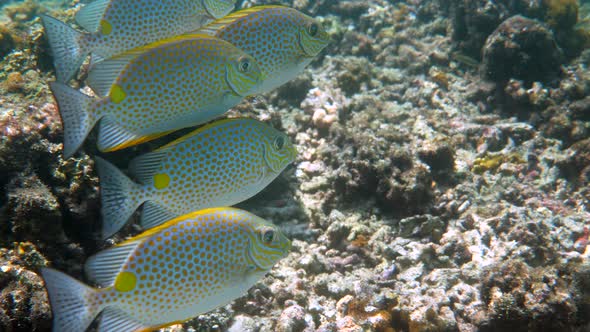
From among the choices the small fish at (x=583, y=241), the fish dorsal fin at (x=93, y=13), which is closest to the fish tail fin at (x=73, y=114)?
the fish dorsal fin at (x=93, y=13)

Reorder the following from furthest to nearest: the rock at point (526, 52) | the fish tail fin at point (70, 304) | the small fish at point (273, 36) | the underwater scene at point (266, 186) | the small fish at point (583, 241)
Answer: the rock at point (526, 52) → the small fish at point (583, 241) → the small fish at point (273, 36) → the underwater scene at point (266, 186) → the fish tail fin at point (70, 304)

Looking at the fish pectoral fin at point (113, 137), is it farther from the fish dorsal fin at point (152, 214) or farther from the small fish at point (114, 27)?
the small fish at point (114, 27)

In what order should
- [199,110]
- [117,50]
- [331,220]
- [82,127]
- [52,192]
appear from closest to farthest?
[82,127] → [199,110] → [117,50] → [52,192] → [331,220]

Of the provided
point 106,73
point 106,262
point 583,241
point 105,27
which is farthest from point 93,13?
point 583,241

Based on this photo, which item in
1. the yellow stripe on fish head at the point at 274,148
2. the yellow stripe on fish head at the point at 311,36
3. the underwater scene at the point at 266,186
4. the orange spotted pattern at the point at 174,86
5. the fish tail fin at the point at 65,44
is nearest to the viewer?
the underwater scene at the point at 266,186

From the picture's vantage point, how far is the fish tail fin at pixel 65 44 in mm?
2729

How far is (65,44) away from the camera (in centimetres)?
274

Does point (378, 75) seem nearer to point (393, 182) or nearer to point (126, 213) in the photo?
point (393, 182)

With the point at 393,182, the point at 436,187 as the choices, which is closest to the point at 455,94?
the point at 436,187

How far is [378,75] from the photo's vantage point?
7.70 m

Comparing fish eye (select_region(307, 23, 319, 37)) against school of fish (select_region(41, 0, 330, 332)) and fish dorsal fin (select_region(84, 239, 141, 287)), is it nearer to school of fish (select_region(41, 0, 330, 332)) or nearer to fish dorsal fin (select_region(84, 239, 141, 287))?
school of fish (select_region(41, 0, 330, 332))

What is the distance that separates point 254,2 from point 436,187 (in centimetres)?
682

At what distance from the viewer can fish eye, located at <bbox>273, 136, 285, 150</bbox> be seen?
2604 mm

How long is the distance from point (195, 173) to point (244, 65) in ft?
2.89
